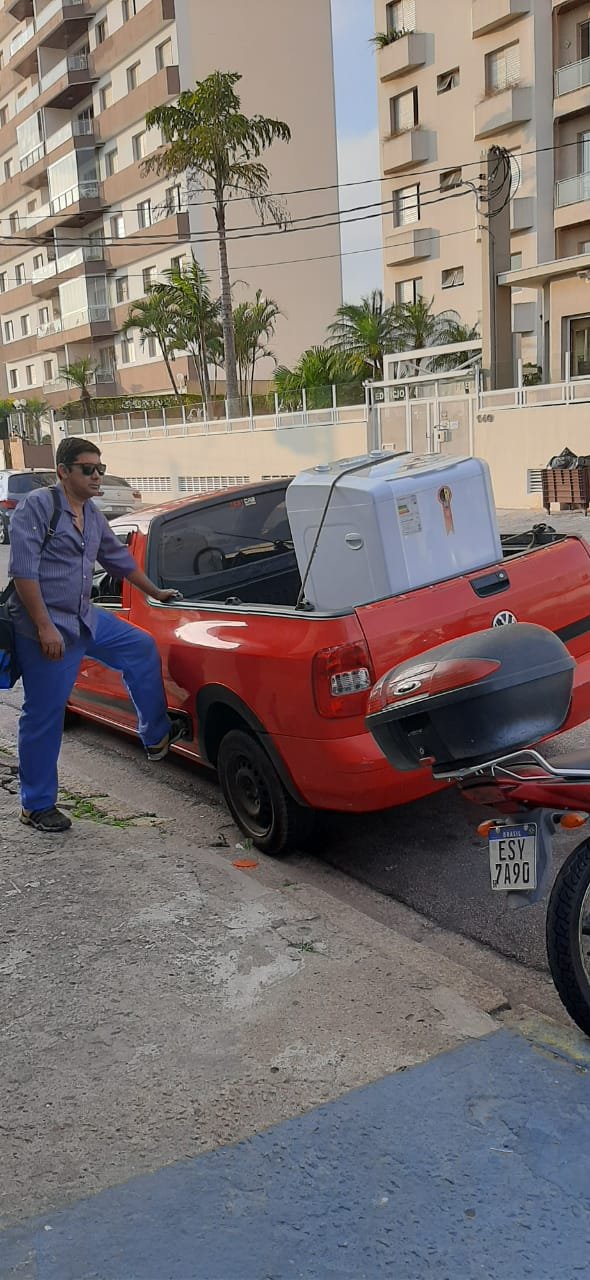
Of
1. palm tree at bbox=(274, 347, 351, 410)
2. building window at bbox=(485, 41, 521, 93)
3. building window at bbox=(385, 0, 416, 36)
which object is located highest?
building window at bbox=(385, 0, 416, 36)

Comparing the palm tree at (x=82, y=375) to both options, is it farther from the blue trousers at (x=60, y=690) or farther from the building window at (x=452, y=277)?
the blue trousers at (x=60, y=690)

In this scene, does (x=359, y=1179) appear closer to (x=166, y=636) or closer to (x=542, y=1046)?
(x=542, y=1046)

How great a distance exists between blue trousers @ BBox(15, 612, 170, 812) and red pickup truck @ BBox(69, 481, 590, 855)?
0.12 meters

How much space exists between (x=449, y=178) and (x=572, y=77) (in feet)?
24.6

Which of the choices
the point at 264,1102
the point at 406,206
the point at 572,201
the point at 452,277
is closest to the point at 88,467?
the point at 264,1102

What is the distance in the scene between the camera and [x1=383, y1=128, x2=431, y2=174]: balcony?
3856 cm

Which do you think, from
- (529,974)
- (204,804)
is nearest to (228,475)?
(204,804)

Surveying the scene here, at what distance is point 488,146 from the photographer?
34.4 meters

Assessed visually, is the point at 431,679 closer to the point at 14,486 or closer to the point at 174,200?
the point at 14,486

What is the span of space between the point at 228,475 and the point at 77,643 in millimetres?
26209

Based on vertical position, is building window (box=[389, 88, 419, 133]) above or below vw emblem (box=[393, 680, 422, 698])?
above

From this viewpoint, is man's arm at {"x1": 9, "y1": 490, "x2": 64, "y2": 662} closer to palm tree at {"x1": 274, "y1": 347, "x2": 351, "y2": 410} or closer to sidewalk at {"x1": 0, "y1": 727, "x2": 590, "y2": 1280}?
sidewalk at {"x1": 0, "y1": 727, "x2": 590, "y2": 1280}

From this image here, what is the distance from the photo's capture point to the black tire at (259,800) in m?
4.65

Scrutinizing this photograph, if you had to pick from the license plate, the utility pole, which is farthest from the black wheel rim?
the utility pole
